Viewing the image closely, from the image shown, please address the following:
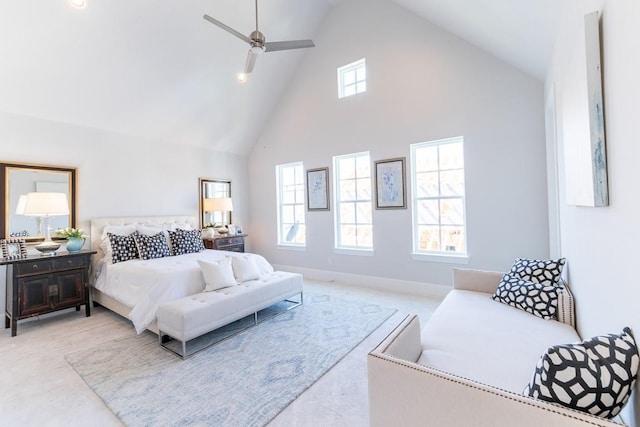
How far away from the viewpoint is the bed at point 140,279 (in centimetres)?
296

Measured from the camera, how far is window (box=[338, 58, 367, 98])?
484cm

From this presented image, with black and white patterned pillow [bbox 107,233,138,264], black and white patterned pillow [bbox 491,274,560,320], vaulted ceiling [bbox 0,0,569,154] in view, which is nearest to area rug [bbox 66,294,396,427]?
black and white patterned pillow [bbox 107,233,138,264]

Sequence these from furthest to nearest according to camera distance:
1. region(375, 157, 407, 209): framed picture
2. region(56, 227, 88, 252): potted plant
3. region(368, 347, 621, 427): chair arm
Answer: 1. region(375, 157, 407, 209): framed picture
2. region(56, 227, 88, 252): potted plant
3. region(368, 347, 621, 427): chair arm

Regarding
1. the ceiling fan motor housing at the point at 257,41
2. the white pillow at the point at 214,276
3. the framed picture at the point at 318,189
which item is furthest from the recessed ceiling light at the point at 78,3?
the framed picture at the point at 318,189

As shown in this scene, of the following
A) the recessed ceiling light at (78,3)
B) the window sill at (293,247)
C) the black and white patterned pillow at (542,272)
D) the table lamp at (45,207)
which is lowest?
the window sill at (293,247)

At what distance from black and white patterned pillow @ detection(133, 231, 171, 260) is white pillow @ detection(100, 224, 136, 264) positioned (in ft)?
0.54

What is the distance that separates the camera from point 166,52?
391 centimetres

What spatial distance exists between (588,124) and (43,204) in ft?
16.6

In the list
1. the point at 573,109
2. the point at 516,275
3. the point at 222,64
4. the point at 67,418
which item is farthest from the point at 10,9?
the point at 516,275

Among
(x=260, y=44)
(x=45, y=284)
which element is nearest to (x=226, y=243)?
(x=45, y=284)

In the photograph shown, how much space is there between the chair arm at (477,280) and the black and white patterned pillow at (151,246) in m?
3.82

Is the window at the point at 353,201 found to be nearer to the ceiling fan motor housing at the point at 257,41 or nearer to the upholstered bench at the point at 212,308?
the upholstered bench at the point at 212,308

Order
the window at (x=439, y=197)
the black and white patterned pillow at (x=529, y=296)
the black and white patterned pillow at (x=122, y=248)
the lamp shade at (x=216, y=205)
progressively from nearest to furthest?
1. the black and white patterned pillow at (x=529, y=296)
2. the black and white patterned pillow at (x=122, y=248)
3. the window at (x=439, y=197)
4. the lamp shade at (x=216, y=205)

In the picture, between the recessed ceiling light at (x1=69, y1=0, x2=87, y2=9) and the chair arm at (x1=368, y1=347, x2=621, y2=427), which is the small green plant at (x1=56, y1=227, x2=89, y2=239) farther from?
the chair arm at (x1=368, y1=347, x2=621, y2=427)
